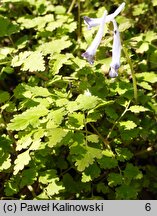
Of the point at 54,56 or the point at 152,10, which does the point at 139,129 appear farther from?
the point at 152,10

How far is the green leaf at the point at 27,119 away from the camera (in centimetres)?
241

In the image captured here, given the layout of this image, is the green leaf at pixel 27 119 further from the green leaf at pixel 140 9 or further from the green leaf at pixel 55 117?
the green leaf at pixel 140 9

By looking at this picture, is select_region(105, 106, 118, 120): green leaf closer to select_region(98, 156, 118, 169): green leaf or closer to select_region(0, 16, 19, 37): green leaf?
select_region(98, 156, 118, 169): green leaf

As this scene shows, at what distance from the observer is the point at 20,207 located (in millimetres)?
2617

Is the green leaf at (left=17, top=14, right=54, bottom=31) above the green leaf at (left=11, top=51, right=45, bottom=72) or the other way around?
above

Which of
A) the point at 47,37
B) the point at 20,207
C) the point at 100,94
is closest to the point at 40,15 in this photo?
the point at 47,37

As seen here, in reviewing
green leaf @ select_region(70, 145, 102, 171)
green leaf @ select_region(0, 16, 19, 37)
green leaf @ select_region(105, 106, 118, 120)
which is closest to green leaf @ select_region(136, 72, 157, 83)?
green leaf @ select_region(105, 106, 118, 120)

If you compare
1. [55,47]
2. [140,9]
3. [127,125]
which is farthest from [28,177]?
[140,9]

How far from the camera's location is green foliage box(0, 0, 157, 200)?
2.47m

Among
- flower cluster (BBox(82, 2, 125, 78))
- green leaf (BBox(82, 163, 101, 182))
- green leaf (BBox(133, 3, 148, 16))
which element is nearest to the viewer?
flower cluster (BBox(82, 2, 125, 78))

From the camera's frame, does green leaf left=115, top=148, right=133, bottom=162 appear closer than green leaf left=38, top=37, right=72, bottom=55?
Yes

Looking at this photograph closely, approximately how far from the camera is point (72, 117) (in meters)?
2.50

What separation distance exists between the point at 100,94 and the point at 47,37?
3.15 feet

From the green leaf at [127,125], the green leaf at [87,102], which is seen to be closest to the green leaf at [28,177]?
the green leaf at [87,102]
